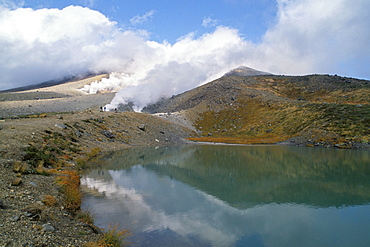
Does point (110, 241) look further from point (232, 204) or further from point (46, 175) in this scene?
point (46, 175)

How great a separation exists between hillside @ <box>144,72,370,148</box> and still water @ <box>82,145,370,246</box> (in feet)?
135

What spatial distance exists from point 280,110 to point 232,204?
87.3m

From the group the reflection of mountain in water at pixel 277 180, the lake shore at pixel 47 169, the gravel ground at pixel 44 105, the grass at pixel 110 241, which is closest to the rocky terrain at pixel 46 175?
the lake shore at pixel 47 169

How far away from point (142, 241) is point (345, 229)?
12.3 meters

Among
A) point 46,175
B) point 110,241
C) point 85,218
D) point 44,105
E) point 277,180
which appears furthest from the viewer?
point 44,105

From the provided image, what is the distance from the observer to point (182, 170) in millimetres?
34219

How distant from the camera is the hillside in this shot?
71750 mm

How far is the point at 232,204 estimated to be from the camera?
19453 mm

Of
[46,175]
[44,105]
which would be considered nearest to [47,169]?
[46,175]

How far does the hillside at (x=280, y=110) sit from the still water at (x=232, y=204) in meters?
41.1

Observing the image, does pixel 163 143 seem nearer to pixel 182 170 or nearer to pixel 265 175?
pixel 182 170

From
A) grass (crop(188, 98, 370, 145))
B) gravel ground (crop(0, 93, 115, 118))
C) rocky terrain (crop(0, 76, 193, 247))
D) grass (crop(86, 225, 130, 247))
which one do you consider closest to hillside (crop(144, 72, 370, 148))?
grass (crop(188, 98, 370, 145))

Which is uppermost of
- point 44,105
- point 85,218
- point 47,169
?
point 44,105

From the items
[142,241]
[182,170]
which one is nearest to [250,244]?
[142,241]
